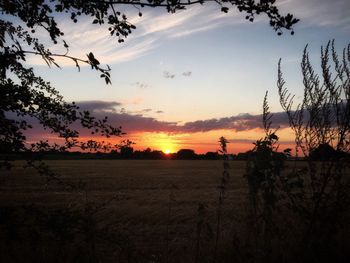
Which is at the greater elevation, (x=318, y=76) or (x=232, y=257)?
(x=318, y=76)

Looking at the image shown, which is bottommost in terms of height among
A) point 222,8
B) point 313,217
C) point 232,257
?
point 232,257

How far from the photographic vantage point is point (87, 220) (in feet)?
11.3

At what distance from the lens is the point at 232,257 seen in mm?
5074

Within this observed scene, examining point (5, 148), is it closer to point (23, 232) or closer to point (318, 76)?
point (23, 232)

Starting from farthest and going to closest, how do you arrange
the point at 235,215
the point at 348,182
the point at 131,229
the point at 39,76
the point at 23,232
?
the point at 235,215
the point at 131,229
the point at 348,182
the point at 39,76
the point at 23,232

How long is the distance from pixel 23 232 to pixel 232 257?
2982 mm

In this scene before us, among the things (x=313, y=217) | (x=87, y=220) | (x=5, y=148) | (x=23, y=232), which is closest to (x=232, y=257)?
(x=313, y=217)

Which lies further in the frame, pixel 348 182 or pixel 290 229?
pixel 290 229

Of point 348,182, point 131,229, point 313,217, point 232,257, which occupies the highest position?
point 348,182

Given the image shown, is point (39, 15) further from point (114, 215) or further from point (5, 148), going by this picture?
point (114, 215)

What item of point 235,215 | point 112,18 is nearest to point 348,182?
point 112,18

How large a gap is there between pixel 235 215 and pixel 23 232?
12184 mm

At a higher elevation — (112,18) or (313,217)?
(112,18)

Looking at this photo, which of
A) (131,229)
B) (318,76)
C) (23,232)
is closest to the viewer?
(23,232)
